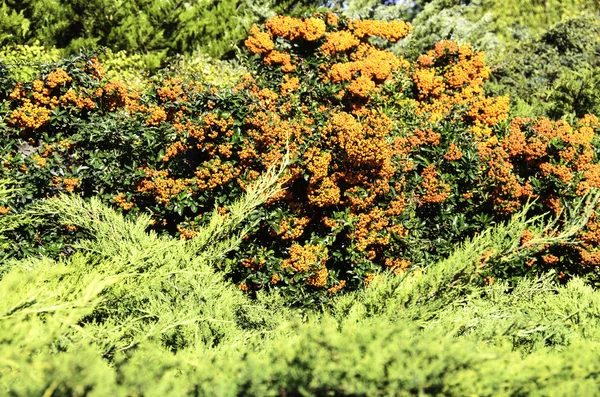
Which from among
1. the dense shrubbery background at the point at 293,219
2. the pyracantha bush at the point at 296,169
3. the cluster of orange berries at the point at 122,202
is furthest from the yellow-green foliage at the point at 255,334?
the cluster of orange berries at the point at 122,202

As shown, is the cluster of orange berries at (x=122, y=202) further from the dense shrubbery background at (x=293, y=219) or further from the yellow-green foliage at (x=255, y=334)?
the yellow-green foliage at (x=255, y=334)

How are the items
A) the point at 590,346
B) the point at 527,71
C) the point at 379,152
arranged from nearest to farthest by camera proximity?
the point at 590,346, the point at 379,152, the point at 527,71

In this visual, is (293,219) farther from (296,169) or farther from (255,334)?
(255,334)

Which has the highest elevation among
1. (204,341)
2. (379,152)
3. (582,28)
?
(582,28)

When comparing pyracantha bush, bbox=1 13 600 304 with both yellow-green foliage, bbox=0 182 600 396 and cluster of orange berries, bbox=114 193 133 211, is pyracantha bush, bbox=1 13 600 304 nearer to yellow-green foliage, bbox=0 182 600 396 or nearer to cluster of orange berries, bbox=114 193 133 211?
cluster of orange berries, bbox=114 193 133 211

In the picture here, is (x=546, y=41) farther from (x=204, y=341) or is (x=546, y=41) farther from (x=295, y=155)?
(x=204, y=341)

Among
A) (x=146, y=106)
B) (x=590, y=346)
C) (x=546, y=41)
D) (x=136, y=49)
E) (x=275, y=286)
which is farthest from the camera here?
(x=546, y=41)

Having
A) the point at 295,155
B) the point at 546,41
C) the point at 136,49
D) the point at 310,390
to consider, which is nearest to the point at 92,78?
the point at 295,155
